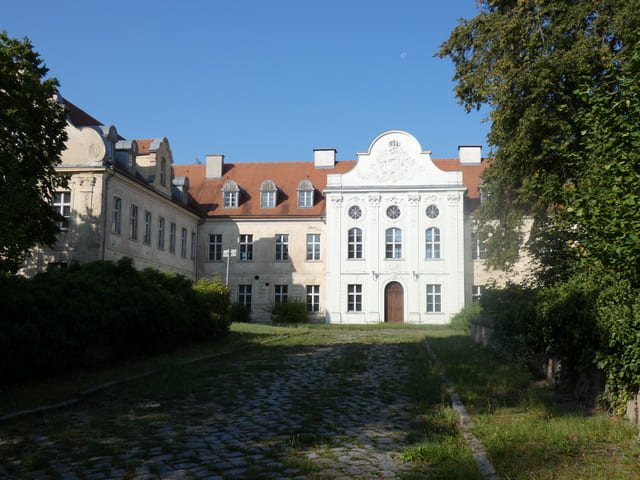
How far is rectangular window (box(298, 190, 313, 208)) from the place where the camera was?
41000 millimetres

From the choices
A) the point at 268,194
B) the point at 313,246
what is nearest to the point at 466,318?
the point at 313,246

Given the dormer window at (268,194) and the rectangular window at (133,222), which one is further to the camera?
the dormer window at (268,194)

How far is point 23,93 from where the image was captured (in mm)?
18438

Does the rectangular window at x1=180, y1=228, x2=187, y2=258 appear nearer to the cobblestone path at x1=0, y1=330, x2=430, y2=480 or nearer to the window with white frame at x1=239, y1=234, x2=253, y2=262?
the window with white frame at x1=239, y1=234, x2=253, y2=262

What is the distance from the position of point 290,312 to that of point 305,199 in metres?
8.58

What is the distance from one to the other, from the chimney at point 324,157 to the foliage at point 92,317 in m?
28.5

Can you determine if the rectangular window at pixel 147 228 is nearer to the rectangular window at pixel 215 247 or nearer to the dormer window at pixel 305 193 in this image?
the rectangular window at pixel 215 247

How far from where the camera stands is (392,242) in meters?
38.1

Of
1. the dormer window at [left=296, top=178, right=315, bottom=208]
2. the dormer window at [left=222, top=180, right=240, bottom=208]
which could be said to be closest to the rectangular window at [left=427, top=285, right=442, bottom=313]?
the dormer window at [left=296, top=178, right=315, bottom=208]

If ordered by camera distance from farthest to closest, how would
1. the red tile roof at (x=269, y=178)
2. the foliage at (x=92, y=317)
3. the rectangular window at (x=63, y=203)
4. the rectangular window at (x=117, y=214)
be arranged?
the red tile roof at (x=269, y=178)
the rectangular window at (x=117, y=214)
the rectangular window at (x=63, y=203)
the foliage at (x=92, y=317)

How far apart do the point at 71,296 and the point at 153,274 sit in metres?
4.63

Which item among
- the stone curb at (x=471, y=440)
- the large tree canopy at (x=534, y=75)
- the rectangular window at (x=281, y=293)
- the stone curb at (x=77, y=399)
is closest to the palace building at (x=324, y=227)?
the rectangular window at (x=281, y=293)

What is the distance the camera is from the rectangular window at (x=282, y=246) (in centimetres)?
4062

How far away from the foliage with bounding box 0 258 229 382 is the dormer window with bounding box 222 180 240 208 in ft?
83.3
